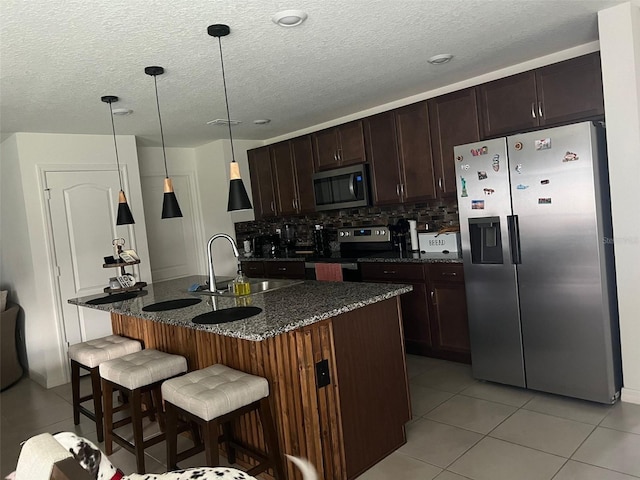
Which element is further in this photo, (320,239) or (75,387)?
(320,239)

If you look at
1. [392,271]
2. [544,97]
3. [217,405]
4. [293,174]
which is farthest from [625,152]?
[293,174]

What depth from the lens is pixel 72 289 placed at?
4.61 meters

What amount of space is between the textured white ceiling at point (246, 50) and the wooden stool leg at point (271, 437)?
190 centimetres

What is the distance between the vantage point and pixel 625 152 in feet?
9.19

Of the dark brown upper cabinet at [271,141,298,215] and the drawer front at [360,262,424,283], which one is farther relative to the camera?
the dark brown upper cabinet at [271,141,298,215]

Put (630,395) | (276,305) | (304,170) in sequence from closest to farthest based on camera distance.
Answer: (276,305) → (630,395) → (304,170)

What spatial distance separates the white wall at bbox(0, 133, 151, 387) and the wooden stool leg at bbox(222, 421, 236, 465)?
2662 millimetres

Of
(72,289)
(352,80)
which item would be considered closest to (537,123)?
(352,80)

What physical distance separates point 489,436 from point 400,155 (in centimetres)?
254

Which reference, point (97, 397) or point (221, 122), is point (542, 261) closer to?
point (97, 397)

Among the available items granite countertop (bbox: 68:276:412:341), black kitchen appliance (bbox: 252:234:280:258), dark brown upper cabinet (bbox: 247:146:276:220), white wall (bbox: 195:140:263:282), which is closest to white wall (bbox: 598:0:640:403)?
granite countertop (bbox: 68:276:412:341)

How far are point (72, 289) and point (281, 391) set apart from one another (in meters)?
3.22

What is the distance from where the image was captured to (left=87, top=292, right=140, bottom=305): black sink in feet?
10.9

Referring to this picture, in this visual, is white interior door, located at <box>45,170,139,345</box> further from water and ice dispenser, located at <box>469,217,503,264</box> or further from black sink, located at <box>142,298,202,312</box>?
water and ice dispenser, located at <box>469,217,503,264</box>
